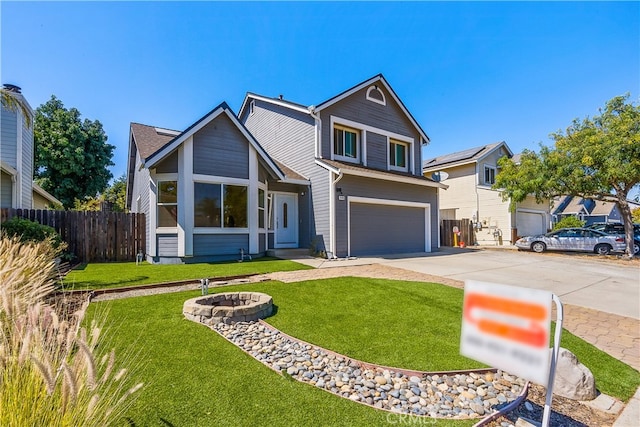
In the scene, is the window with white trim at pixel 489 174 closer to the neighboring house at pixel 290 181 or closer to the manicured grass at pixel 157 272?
the neighboring house at pixel 290 181

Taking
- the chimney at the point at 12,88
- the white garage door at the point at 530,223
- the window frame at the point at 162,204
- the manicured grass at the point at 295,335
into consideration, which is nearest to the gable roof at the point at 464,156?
the white garage door at the point at 530,223

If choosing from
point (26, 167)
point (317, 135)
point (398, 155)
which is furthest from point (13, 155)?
point (398, 155)

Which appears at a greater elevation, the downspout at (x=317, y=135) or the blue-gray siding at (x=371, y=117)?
the blue-gray siding at (x=371, y=117)

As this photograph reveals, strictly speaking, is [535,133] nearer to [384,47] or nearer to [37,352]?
[384,47]

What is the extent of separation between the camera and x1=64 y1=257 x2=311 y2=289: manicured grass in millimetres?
7109

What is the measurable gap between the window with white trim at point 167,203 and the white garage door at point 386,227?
22.7ft

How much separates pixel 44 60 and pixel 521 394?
43.9 feet

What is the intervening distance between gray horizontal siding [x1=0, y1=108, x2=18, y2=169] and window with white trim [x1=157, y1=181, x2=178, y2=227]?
23.8ft

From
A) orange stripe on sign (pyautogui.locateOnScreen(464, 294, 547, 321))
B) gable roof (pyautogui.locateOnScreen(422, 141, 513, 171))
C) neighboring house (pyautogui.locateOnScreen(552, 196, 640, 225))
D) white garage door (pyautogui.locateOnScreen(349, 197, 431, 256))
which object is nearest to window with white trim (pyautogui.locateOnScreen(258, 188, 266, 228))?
white garage door (pyautogui.locateOnScreen(349, 197, 431, 256))

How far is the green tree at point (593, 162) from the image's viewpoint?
13.8m

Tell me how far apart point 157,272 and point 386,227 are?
32.8ft

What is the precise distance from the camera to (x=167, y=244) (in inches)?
418

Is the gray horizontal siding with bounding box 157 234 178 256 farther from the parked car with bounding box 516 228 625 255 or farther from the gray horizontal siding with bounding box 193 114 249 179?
the parked car with bounding box 516 228 625 255

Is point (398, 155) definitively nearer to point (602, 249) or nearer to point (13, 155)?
point (602, 249)
